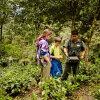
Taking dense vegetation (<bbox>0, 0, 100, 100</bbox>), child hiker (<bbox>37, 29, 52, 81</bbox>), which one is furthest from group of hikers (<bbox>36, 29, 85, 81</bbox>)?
dense vegetation (<bbox>0, 0, 100, 100</bbox>)

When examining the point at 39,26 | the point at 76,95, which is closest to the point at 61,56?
the point at 76,95

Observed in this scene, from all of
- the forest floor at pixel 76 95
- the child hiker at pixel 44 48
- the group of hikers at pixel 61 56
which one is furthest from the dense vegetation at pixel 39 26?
the child hiker at pixel 44 48

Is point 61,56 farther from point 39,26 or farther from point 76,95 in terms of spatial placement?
point 39,26

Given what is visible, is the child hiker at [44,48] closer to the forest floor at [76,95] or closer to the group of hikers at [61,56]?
the group of hikers at [61,56]

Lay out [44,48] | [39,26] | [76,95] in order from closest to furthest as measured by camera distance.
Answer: [44,48]
[76,95]
[39,26]

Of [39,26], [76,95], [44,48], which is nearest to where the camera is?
[44,48]

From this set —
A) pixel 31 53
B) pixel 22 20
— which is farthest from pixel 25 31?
pixel 31 53

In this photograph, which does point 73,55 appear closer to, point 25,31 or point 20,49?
point 25,31

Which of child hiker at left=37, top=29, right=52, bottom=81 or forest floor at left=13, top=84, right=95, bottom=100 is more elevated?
child hiker at left=37, top=29, right=52, bottom=81

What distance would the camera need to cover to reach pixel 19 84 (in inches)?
149

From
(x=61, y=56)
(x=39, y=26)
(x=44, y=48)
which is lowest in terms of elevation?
(x=61, y=56)

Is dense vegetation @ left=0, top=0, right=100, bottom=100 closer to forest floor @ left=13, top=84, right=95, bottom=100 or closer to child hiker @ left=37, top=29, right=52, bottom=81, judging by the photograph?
forest floor @ left=13, top=84, right=95, bottom=100

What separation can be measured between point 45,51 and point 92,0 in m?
3.37

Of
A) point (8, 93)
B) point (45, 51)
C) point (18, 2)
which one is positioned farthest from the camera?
point (18, 2)
